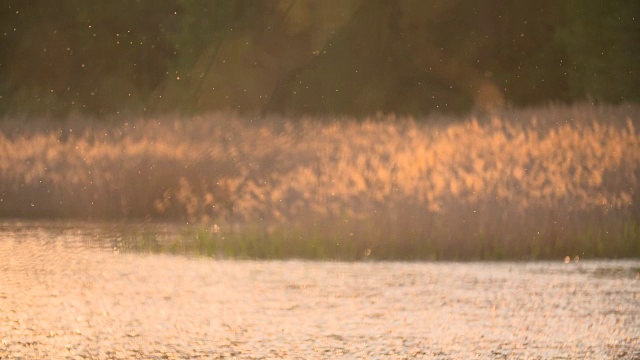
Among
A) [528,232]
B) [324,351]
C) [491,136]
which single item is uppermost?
[491,136]

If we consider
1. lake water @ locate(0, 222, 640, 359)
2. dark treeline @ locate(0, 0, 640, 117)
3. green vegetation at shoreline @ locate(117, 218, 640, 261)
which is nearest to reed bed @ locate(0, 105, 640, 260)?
green vegetation at shoreline @ locate(117, 218, 640, 261)

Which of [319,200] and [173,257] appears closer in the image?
[173,257]

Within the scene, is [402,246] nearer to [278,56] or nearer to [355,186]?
[355,186]

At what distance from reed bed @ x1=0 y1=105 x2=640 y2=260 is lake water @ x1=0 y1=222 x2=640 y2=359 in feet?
2.63

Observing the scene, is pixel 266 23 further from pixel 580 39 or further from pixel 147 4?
pixel 580 39

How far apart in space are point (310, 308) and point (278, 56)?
85.7 feet

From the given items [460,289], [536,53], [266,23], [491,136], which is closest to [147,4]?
[266,23]

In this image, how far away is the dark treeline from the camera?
109 feet

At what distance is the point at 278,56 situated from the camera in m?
34.1

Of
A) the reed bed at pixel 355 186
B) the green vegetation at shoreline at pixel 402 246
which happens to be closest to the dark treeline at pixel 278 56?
the reed bed at pixel 355 186

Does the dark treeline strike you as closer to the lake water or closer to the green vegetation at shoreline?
the green vegetation at shoreline

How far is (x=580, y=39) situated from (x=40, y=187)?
17114 millimetres

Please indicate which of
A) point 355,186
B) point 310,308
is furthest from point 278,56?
point 310,308

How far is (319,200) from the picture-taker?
1303cm
